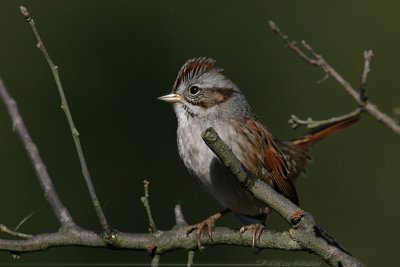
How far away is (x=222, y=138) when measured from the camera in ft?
13.3

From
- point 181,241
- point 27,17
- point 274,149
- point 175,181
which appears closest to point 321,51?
point 175,181

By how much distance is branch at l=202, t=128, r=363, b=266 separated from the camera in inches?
109

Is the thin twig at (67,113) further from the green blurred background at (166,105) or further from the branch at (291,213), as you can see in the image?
the green blurred background at (166,105)

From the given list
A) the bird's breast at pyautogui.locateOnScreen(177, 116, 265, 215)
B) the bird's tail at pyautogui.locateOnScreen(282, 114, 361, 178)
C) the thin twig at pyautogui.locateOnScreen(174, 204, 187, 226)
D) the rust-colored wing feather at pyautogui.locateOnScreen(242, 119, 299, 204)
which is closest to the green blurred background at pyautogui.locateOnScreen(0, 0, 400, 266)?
the bird's tail at pyautogui.locateOnScreen(282, 114, 361, 178)

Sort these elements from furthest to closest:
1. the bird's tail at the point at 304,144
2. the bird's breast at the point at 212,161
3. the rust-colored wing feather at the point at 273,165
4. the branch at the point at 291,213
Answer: the bird's tail at the point at 304,144, the rust-colored wing feather at the point at 273,165, the bird's breast at the point at 212,161, the branch at the point at 291,213

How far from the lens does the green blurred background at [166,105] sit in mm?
6090

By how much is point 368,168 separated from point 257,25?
1527mm

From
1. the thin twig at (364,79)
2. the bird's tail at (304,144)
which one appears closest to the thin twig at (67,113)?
the thin twig at (364,79)

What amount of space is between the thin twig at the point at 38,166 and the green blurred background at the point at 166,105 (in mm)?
2398

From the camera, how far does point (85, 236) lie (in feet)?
10.6

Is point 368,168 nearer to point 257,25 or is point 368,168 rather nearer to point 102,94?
point 257,25

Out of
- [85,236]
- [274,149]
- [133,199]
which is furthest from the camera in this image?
[133,199]

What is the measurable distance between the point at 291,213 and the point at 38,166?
41.3 inches

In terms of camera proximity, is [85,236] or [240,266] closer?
[85,236]
